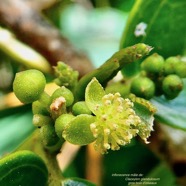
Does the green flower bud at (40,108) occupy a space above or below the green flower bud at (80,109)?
below

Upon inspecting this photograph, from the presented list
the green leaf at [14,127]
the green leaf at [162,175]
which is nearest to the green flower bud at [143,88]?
the green leaf at [14,127]

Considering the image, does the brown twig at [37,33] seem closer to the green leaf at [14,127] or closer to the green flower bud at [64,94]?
the green leaf at [14,127]

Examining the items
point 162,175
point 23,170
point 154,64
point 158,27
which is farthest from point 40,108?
point 162,175

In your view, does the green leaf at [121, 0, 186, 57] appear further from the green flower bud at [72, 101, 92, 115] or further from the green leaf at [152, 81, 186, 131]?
the green flower bud at [72, 101, 92, 115]

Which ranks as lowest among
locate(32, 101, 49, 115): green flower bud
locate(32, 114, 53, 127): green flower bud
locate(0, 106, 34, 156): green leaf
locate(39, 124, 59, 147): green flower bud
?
locate(0, 106, 34, 156): green leaf

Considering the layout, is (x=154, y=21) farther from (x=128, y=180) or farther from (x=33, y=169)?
(x=128, y=180)

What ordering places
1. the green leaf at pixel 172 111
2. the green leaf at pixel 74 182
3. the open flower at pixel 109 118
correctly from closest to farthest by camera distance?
the open flower at pixel 109 118
the green leaf at pixel 74 182
the green leaf at pixel 172 111

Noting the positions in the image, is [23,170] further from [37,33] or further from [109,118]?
[37,33]

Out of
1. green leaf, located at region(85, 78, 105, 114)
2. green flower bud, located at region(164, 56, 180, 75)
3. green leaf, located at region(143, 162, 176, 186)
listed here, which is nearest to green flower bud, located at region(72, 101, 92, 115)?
green leaf, located at region(85, 78, 105, 114)
